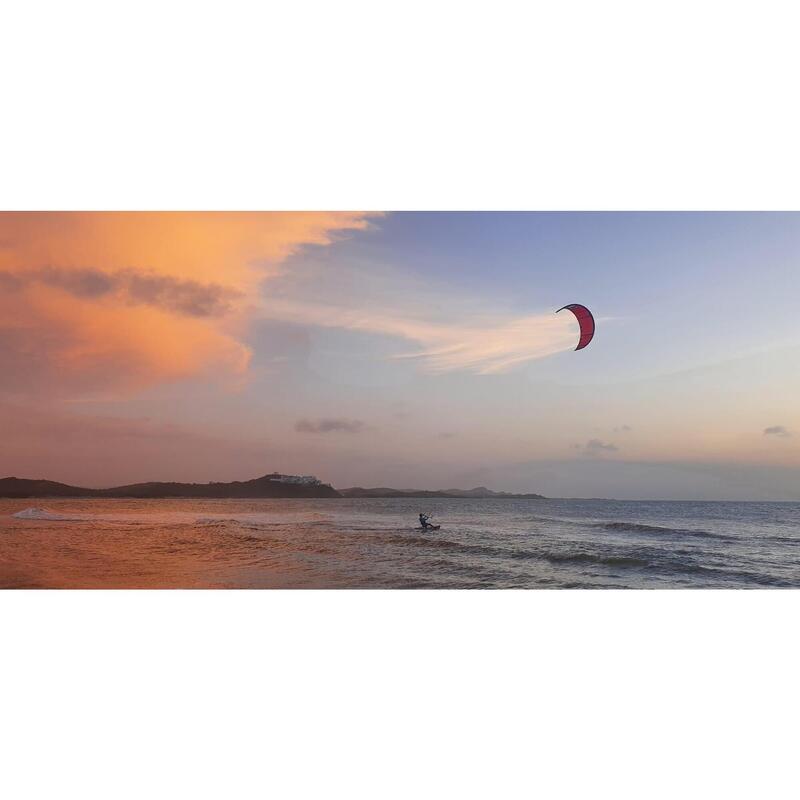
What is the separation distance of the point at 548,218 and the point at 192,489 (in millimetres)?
4153

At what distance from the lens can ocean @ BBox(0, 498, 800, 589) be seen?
473 centimetres

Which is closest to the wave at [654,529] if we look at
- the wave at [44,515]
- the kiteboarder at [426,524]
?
the kiteboarder at [426,524]

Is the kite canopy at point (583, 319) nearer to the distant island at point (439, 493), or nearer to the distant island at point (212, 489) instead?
the distant island at point (439, 493)

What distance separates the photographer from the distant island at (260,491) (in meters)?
5.41

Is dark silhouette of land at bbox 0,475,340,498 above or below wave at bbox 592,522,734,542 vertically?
above

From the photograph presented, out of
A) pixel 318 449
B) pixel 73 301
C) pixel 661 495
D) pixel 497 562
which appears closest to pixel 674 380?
pixel 661 495

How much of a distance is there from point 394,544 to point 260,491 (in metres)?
1.40

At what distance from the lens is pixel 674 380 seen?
17.4ft

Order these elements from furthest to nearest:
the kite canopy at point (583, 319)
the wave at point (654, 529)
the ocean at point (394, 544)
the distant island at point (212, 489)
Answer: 1. the wave at point (654, 529)
2. the distant island at point (212, 489)
3. the kite canopy at point (583, 319)
4. the ocean at point (394, 544)

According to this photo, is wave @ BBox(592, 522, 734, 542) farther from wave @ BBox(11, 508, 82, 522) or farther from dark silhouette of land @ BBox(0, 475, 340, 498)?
wave @ BBox(11, 508, 82, 522)

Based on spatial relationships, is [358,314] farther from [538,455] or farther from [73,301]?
[73,301]

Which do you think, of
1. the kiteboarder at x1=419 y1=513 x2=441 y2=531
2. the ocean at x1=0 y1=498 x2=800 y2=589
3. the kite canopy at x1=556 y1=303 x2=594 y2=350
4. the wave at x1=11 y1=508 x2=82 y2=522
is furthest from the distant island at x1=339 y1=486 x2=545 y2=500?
the wave at x1=11 y1=508 x2=82 y2=522

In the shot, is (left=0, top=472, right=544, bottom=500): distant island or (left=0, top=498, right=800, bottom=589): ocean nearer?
(left=0, top=498, right=800, bottom=589): ocean

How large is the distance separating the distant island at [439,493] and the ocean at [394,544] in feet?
0.36
